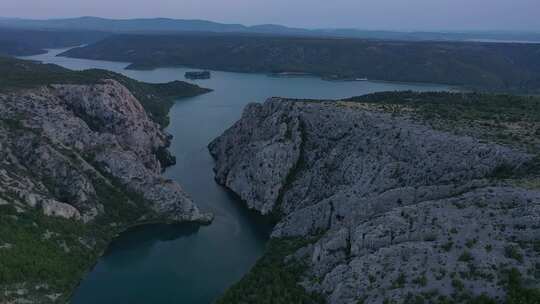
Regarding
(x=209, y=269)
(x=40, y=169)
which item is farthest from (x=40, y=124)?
(x=209, y=269)

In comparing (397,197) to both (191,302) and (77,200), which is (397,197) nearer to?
(191,302)

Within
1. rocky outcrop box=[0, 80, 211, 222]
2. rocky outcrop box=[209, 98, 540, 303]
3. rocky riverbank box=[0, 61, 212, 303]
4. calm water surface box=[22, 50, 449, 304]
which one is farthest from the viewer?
rocky outcrop box=[0, 80, 211, 222]

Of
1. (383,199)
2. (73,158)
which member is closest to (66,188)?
(73,158)

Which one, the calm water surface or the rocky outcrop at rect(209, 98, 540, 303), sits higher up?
the rocky outcrop at rect(209, 98, 540, 303)

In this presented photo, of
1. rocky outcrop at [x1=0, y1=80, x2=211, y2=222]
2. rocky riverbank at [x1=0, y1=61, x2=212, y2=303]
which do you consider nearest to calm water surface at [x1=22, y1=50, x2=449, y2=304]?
rocky riverbank at [x1=0, y1=61, x2=212, y2=303]

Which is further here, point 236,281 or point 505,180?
point 236,281

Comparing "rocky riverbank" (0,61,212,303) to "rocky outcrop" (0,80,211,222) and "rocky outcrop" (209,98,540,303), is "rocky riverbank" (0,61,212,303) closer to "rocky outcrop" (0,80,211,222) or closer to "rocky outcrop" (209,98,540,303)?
"rocky outcrop" (0,80,211,222)
